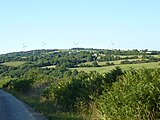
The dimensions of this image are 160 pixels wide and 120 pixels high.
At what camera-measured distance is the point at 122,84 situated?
50.0ft

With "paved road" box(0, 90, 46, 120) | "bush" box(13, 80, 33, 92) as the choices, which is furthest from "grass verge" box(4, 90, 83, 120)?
"bush" box(13, 80, 33, 92)

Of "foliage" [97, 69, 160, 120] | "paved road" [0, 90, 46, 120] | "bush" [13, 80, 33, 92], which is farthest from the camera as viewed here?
"bush" [13, 80, 33, 92]

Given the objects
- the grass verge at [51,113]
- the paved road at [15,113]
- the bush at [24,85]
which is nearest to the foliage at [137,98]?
the grass verge at [51,113]

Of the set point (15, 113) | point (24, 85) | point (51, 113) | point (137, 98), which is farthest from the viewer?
point (24, 85)

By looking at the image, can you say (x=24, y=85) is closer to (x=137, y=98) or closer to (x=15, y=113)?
(x=15, y=113)

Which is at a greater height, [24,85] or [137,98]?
[137,98]

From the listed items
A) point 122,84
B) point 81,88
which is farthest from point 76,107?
point 122,84

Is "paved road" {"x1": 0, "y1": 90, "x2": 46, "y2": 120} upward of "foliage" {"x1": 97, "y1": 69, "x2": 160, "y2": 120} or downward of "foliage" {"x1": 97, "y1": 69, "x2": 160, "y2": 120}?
downward

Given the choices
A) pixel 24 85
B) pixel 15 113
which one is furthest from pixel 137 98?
pixel 24 85

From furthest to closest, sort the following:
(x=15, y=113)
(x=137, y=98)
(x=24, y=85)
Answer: (x=24, y=85), (x=15, y=113), (x=137, y=98)

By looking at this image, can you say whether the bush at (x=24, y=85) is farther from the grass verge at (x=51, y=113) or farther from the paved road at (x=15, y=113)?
the grass verge at (x=51, y=113)

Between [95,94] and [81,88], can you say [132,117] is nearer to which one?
[95,94]

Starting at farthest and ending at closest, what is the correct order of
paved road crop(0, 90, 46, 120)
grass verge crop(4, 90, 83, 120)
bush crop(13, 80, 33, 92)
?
bush crop(13, 80, 33, 92) < paved road crop(0, 90, 46, 120) < grass verge crop(4, 90, 83, 120)

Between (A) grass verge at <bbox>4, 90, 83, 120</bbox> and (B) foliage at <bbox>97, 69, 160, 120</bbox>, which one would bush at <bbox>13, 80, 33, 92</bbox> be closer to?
(A) grass verge at <bbox>4, 90, 83, 120</bbox>
